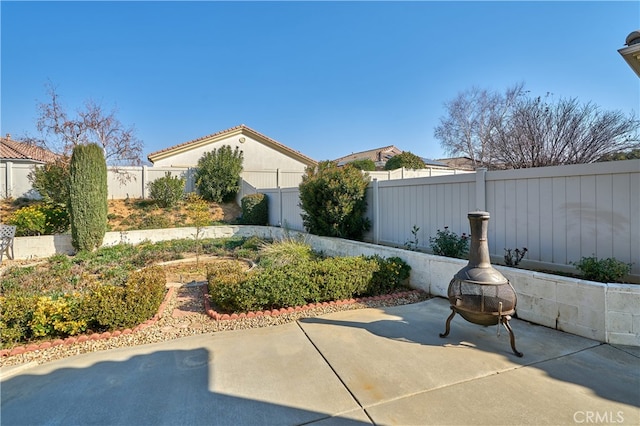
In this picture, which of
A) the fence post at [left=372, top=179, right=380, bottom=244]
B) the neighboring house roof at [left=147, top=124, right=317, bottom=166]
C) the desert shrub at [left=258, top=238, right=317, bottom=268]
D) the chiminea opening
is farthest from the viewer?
the neighboring house roof at [left=147, top=124, right=317, bottom=166]

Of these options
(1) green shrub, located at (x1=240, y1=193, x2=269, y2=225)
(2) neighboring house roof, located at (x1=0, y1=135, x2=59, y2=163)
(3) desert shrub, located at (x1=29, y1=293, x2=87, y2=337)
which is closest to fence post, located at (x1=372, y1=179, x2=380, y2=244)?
(3) desert shrub, located at (x1=29, y1=293, x2=87, y2=337)

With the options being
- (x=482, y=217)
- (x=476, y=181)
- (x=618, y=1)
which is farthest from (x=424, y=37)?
(x=482, y=217)

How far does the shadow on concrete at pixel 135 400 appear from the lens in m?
2.18

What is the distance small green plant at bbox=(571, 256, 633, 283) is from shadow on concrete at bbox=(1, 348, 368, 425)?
11.2 feet

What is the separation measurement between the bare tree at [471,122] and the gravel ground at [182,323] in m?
17.3

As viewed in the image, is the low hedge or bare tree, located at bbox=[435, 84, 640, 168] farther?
bare tree, located at bbox=[435, 84, 640, 168]

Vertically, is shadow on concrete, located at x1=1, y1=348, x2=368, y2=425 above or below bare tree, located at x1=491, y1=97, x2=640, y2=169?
below

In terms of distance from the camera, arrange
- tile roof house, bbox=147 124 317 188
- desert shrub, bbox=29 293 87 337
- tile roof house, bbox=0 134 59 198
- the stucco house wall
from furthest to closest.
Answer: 1. the stucco house wall
2. tile roof house, bbox=147 124 317 188
3. tile roof house, bbox=0 134 59 198
4. desert shrub, bbox=29 293 87 337

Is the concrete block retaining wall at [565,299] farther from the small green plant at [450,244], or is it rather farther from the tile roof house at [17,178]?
the tile roof house at [17,178]

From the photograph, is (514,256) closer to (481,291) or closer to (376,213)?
(481,291)

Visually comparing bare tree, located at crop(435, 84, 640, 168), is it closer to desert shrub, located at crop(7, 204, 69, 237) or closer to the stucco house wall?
the stucco house wall

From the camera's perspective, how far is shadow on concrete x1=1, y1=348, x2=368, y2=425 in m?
2.18

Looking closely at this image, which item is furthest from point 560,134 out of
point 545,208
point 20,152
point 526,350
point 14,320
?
point 20,152

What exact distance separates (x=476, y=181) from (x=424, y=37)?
5.09 meters
